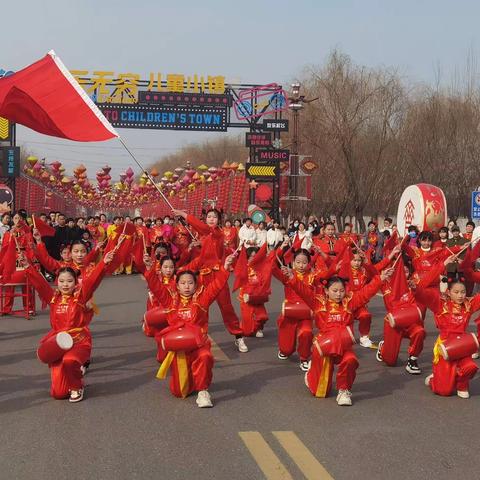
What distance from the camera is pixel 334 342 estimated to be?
6570 mm

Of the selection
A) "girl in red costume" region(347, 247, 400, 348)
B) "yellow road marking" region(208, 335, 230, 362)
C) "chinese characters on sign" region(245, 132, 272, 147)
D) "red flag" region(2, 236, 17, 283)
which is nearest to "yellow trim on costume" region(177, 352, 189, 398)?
"yellow road marking" region(208, 335, 230, 362)

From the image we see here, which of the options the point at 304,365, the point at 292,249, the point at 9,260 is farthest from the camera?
the point at 292,249

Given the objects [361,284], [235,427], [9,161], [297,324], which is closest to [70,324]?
[235,427]

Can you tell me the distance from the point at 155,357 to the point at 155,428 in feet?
10.3

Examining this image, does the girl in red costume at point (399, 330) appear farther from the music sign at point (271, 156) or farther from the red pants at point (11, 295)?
the music sign at point (271, 156)

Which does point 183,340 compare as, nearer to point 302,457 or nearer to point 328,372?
point 328,372

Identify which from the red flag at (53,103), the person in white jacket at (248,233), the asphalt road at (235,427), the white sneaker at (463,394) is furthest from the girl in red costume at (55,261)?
the person in white jacket at (248,233)

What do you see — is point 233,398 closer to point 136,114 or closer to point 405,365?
point 405,365

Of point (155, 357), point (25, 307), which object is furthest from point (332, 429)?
point (25, 307)

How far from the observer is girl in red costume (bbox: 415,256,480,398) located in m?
6.84

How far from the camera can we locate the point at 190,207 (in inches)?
2493

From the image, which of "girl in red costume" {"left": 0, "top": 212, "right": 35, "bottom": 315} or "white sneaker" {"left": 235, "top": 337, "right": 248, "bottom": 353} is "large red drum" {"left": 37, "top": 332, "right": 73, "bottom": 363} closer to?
"white sneaker" {"left": 235, "top": 337, "right": 248, "bottom": 353}

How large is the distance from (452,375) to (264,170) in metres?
25.0

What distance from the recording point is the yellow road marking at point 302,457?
461 centimetres
